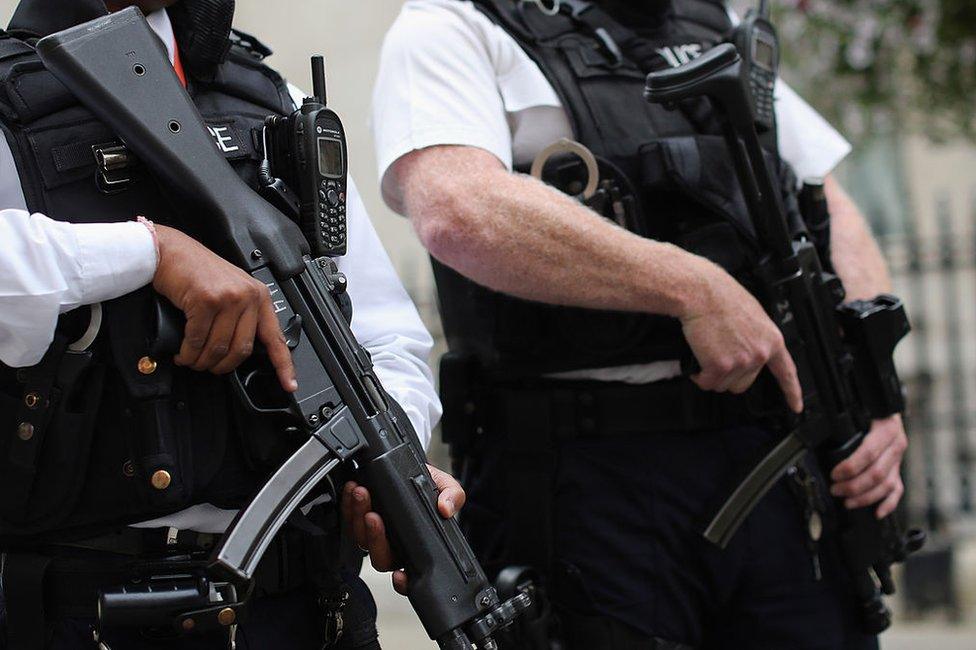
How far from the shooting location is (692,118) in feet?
7.99

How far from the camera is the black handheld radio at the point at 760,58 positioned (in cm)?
245

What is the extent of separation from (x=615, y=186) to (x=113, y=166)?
93 cm

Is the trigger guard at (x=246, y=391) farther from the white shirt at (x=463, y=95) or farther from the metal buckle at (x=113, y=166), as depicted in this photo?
the white shirt at (x=463, y=95)

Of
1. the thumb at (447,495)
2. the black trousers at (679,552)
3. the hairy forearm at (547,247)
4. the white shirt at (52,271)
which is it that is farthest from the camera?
the black trousers at (679,552)

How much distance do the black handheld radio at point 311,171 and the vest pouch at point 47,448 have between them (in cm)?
36

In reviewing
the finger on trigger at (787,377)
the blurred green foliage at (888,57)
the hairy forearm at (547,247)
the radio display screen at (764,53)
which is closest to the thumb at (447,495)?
the hairy forearm at (547,247)

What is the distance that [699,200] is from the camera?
7.63ft

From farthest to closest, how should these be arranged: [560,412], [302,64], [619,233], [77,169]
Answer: [302,64] → [560,412] → [619,233] → [77,169]

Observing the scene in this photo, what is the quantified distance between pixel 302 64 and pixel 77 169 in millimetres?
4968

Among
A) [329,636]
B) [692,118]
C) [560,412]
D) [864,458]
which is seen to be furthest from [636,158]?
[329,636]

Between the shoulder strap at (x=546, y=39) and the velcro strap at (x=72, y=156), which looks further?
the shoulder strap at (x=546, y=39)

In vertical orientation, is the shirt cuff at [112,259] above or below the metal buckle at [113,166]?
below

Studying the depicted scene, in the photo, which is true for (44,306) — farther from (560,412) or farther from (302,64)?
(302,64)

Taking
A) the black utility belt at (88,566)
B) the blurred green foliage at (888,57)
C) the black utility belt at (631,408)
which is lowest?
the black utility belt at (88,566)
